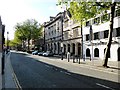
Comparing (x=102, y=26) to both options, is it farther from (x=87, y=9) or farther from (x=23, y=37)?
(x=23, y=37)

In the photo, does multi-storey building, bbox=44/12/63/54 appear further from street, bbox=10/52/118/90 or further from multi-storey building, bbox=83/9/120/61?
street, bbox=10/52/118/90

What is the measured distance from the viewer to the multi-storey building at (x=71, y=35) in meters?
65.4

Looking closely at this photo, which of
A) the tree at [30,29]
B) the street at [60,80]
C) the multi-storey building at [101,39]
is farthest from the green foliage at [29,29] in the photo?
the street at [60,80]

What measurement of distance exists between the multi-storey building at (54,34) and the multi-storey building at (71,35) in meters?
5.48

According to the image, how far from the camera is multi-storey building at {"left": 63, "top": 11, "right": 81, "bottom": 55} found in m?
65.4

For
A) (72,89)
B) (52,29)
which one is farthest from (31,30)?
(72,89)

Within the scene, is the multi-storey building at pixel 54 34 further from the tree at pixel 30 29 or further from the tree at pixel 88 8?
the tree at pixel 88 8

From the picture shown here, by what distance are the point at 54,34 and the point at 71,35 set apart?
2421cm

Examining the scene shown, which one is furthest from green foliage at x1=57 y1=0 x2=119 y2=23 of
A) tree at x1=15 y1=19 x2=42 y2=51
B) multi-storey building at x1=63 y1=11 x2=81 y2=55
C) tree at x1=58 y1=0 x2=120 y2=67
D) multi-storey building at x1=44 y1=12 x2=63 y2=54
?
tree at x1=15 y1=19 x2=42 y2=51

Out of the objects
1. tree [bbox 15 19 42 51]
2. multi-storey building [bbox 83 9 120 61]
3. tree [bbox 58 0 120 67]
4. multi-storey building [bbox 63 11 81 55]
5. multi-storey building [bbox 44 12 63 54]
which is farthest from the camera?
tree [bbox 15 19 42 51]

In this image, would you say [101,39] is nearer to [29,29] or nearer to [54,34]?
[54,34]

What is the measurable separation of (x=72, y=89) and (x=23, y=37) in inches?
4621

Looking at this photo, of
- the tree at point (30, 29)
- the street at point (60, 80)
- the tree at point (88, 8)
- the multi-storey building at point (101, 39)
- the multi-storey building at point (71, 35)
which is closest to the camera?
the street at point (60, 80)

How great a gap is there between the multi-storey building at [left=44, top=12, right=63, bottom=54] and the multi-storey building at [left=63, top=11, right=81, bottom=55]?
548 centimetres
